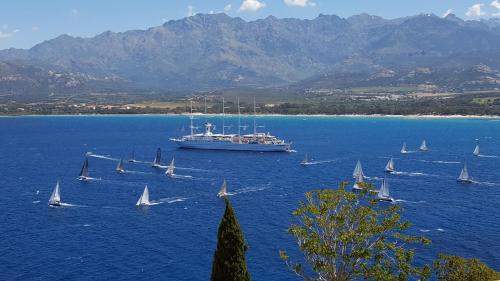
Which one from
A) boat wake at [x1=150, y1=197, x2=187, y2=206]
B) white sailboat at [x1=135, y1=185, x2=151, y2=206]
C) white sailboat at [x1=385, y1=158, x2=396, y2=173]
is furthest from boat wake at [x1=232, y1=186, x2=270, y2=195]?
white sailboat at [x1=385, y1=158, x2=396, y2=173]

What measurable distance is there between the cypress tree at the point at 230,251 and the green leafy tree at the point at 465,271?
13933mm

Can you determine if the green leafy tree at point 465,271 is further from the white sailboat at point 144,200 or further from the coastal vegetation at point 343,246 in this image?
the white sailboat at point 144,200

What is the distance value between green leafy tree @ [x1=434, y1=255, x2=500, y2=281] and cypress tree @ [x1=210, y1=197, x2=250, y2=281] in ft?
45.7

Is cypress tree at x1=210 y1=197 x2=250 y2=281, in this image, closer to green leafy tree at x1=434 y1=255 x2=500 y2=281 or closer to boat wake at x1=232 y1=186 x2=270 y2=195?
green leafy tree at x1=434 y1=255 x2=500 y2=281

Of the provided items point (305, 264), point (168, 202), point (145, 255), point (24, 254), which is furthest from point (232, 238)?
point (168, 202)

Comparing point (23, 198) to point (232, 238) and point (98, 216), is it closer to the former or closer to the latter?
point (98, 216)

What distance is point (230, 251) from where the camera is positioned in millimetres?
43031

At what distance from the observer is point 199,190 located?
441ft

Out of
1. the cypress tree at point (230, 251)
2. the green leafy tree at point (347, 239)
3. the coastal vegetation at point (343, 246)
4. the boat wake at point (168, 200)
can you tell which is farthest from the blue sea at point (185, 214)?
the green leafy tree at point (347, 239)

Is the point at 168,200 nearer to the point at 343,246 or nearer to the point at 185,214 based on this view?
the point at 185,214

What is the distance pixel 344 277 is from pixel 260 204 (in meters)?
77.1

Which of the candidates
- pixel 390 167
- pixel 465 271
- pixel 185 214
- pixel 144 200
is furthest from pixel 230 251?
pixel 390 167

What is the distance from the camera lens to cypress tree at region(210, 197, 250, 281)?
42.8 metres

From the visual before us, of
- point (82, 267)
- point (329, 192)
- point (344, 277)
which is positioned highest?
point (329, 192)
